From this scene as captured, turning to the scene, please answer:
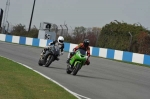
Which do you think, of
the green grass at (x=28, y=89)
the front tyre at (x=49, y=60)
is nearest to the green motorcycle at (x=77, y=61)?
the front tyre at (x=49, y=60)

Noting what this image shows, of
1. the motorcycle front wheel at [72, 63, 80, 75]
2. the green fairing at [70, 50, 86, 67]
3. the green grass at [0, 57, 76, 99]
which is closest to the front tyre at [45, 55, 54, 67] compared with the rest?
the green fairing at [70, 50, 86, 67]

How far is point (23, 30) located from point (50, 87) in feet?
157

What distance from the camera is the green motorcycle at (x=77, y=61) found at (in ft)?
55.9

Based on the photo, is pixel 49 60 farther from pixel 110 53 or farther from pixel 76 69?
pixel 110 53

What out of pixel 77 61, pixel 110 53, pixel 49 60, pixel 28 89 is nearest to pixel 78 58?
pixel 77 61

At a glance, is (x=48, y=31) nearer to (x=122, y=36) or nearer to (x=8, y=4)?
(x=122, y=36)

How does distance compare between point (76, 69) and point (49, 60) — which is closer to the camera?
point (76, 69)

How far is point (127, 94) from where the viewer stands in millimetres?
12531

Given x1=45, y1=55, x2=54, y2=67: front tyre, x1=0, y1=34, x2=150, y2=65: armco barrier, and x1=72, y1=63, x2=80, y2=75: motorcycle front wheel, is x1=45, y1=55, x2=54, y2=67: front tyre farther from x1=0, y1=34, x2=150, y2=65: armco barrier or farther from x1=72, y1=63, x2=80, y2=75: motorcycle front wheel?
x1=0, y1=34, x2=150, y2=65: armco barrier

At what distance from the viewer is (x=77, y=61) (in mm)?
17078

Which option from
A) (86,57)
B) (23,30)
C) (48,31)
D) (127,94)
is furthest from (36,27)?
(127,94)

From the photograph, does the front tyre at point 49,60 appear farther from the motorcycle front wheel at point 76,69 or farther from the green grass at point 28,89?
the green grass at point 28,89

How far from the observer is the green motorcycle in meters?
17.0

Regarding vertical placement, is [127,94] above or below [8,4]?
below
